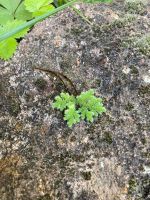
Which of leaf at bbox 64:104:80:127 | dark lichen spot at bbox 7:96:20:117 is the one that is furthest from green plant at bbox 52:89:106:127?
dark lichen spot at bbox 7:96:20:117

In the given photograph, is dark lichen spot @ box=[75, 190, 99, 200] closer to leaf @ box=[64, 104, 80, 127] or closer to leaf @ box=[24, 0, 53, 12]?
leaf @ box=[64, 104, 80, 127]

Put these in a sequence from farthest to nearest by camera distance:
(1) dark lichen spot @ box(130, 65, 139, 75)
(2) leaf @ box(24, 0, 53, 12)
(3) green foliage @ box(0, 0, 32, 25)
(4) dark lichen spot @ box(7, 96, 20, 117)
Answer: (3) green foliage @ box(0, 0, 32, 25), (2) leaf @ box(24, 0, 53, 12), (1) dark lichen spot @ box(130, 65, 139, 75), (4) dark lichen spot @ box(7, 96, 20, 117)

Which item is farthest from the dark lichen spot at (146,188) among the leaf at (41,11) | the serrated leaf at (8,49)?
the leaf at (41,11)

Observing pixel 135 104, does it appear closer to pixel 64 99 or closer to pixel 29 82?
pixel 64 99

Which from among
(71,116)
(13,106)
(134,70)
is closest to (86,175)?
(71,116)

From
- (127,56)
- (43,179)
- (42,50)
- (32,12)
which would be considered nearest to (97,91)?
(127,56)

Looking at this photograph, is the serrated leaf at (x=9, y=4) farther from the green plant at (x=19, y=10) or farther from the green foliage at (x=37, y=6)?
the green foliage at (x=37, y=6)

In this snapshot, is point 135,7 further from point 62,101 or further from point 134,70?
point 62,101
